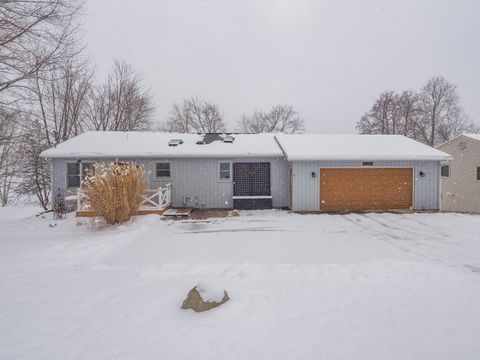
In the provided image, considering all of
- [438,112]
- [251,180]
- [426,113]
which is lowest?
[251,180]

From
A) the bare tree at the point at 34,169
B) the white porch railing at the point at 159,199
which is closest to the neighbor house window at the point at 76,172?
the white porch railing at the point at 159,199

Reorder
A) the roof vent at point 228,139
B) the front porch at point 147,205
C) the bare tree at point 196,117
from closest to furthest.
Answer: the front porch at point 147,205 < the roof vent at point 228,139 < the bare tree at point 196,117

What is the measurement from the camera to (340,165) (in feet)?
41.8

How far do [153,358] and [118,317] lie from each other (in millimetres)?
1046

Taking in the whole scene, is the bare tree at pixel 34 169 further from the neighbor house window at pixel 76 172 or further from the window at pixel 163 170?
the window at pixel 163 170

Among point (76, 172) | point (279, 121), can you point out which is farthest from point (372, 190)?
point (279, 121)

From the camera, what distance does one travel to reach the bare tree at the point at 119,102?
962 inches

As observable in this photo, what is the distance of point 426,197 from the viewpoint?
42.5 feet

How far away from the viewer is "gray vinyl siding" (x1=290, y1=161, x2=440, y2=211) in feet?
41.5

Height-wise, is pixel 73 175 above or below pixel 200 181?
above

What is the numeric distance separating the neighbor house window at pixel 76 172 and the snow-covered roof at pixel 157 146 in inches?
31.4

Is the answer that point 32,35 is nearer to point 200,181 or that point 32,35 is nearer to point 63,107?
point 200,181

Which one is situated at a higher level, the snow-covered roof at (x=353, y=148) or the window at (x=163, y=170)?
the snow-covered roof at (x=353, y=148)

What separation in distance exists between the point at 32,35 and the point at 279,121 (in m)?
33.0
